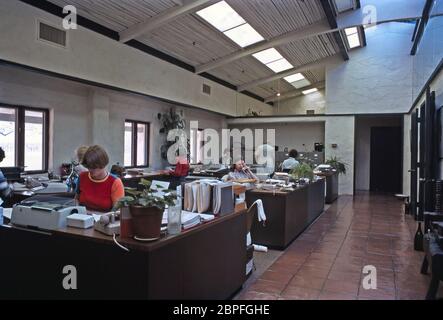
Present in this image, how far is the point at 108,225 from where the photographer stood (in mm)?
2080

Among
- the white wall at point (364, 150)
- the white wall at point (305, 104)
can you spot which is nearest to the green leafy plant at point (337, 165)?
the white wall at point (364, 150)

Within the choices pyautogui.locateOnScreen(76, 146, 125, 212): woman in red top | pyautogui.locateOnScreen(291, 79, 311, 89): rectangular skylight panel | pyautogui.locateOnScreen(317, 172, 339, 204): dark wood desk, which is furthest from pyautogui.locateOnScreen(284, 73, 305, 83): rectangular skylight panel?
pyautogui.locateOnScreen(76, 146, 125, 212): woman in red top

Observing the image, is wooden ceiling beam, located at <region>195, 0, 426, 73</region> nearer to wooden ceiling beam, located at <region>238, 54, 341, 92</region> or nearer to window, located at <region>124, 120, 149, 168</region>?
wooden ceiling beam, located at <region>238, 54, 341, 92</region>

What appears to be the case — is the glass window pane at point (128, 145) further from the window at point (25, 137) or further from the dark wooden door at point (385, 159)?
the dark wooden door at point (385, 159)

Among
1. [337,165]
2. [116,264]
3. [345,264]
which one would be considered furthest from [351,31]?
[116,264]

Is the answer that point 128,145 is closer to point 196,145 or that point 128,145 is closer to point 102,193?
point 196,145

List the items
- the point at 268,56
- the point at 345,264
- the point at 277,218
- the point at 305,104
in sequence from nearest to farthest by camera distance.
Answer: the point at 345,264
the point at 277,218
the point at 268,56
the point at 305,104

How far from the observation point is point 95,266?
6.70 feet

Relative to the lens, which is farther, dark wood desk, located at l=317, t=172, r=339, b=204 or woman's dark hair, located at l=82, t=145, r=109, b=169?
dark wood desk, located at l=317, t=172, r=339, b=204

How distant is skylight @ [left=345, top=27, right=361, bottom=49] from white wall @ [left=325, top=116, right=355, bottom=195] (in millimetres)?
2264

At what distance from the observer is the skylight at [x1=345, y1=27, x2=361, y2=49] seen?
9.97 metres

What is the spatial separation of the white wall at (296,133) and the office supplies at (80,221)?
11.2 meters

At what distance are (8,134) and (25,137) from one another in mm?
310
